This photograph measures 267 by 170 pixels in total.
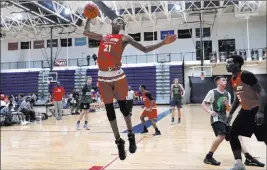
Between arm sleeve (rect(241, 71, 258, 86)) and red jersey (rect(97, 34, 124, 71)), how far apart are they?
1.96 meters

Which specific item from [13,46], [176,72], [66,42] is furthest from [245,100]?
[13,46]

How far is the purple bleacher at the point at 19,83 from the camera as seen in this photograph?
25719 millimetres

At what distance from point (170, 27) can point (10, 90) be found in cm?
1591

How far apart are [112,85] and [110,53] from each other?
28 centimetres

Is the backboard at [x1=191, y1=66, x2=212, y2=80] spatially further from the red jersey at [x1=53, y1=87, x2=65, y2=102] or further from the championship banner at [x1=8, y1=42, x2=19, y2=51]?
the championship banner at [x1=8, y1=42, x2=19, y2=51]

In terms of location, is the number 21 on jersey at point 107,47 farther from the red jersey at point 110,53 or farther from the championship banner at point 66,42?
the championship banner at point 66,42

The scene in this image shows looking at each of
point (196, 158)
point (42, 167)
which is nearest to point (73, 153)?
point (42, 167)

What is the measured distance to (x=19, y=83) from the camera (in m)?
26.1

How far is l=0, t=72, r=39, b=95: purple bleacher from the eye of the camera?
25.7 meters

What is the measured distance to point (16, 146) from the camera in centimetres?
696

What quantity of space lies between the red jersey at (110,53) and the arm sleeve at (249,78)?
1.96m

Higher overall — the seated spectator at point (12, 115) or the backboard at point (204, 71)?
the backboard at point (204, 71)

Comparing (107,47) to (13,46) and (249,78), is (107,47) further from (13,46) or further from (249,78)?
(13,46)

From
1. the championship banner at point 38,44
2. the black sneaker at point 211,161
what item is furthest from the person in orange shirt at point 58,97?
the championship banner at point 38,44
